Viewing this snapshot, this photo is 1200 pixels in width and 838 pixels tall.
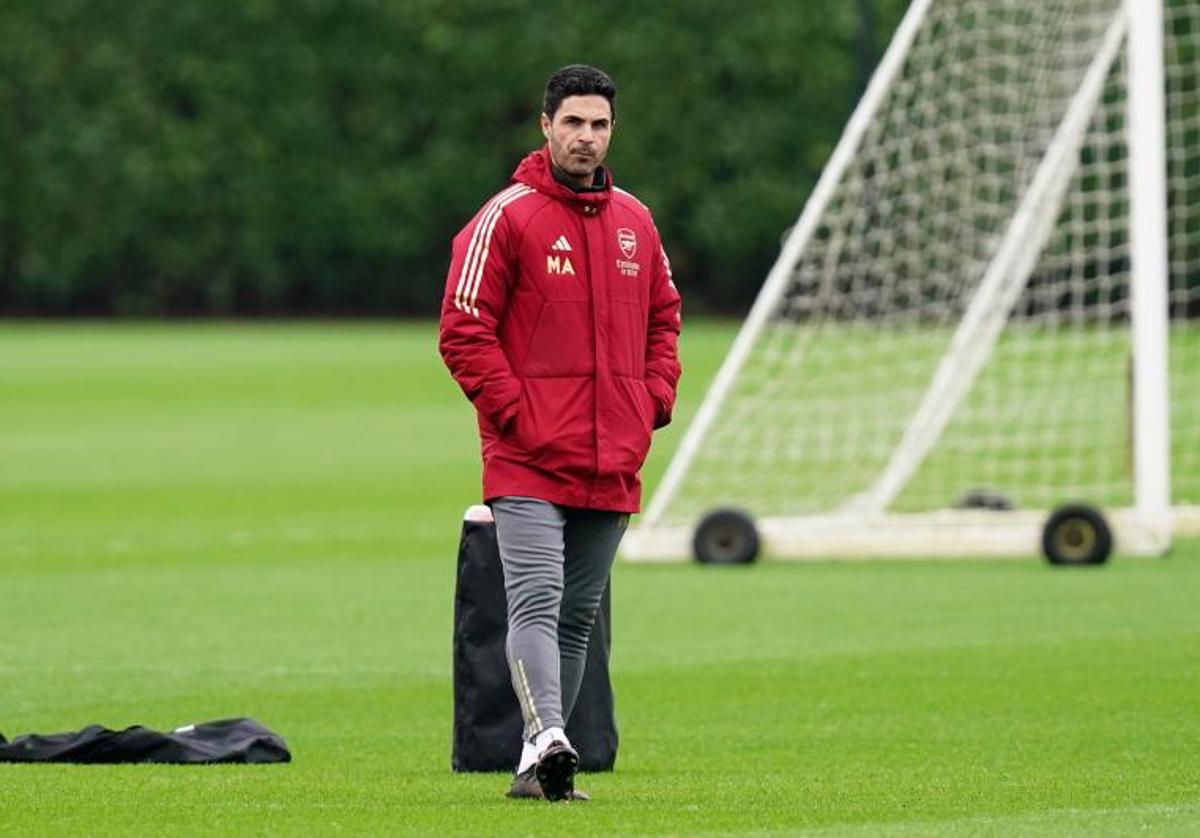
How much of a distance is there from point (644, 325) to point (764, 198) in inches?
2632

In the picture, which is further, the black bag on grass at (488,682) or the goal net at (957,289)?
the goal net at (957,289)

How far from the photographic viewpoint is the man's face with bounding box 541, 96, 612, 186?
813 centimetres

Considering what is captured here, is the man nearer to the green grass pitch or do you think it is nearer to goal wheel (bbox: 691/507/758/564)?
the green grass pitch

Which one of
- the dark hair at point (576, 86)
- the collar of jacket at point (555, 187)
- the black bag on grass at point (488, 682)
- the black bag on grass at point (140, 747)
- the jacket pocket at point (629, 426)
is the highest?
the dark hair at point (576, 86)

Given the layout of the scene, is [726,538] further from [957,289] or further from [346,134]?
[346,134]

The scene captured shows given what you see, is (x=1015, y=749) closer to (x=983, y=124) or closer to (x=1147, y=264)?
(x=1147, y=264)

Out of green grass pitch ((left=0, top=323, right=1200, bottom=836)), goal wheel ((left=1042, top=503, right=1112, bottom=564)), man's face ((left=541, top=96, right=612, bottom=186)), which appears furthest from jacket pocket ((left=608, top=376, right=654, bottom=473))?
goal wheel ((left=1042, top=503, right=1112, bottom=564))

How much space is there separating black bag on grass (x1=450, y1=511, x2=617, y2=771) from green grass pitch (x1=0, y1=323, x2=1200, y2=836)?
13cm

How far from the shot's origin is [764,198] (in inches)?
2950

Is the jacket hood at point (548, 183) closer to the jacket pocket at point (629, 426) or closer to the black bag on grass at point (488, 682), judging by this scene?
the jacket pocket at point (629, 426)

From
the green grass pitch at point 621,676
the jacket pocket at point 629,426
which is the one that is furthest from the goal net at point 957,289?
the jacket pocket at point 629,426

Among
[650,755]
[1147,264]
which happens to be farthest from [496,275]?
[1147,264]

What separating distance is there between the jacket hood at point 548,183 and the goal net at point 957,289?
9219 mm

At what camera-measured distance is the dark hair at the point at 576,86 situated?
815 centimetres
